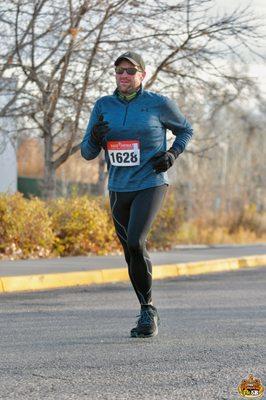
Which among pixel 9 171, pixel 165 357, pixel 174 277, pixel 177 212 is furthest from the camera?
pixel 9 171

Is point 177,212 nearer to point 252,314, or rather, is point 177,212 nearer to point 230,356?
point 252,314

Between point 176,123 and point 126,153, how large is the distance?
483mm

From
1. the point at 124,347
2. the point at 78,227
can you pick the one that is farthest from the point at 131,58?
the point at 78,227

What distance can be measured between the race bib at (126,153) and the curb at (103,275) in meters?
4.78

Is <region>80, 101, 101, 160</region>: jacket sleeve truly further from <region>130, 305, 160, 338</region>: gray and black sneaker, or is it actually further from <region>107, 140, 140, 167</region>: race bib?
<region>130, 305, 160, 338</region>: gray and black sneaker

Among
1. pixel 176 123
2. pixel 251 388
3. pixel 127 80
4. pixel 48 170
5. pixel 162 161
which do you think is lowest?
pixel 251 388

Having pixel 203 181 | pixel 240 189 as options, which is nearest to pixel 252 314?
pixel 203 181

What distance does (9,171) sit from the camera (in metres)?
28.0

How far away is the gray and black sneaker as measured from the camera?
7.07m

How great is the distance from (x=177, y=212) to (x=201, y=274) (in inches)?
199

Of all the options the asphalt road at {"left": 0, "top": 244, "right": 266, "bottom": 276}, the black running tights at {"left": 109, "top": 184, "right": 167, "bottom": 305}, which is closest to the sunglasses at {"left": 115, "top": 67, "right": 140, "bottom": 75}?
the black running tights at {"left": 109, "top": 184, "right": 167, "bottom": 305}

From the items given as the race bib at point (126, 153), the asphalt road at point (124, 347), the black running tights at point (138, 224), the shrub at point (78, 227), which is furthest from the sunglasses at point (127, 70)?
the shrub at point (78, 227)

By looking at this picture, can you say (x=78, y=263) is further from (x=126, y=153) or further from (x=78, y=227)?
(x=126, y=153)

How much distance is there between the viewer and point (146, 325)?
7082 millimetres
